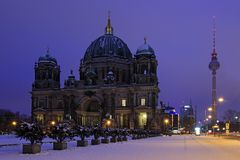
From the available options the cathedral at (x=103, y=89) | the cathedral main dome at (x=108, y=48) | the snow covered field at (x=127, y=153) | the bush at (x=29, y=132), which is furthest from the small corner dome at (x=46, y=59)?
the bush at (x=29, y=132)

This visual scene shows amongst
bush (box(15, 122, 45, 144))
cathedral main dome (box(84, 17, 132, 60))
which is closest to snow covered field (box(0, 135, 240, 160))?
bush (box(15, 122, 45, 144))

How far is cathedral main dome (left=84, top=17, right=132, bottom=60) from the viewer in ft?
552

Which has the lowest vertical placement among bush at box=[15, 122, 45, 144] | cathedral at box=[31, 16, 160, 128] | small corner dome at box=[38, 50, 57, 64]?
bush at box=[15, 122, 45, 144]

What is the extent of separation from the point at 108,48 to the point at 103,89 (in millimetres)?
19901

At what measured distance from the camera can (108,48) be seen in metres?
169

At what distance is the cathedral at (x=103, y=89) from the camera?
15112 cm

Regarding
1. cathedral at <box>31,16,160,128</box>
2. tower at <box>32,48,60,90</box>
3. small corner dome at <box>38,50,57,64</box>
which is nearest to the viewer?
cathedral at <box>31,16,160,128</box>

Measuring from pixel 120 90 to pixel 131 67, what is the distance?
15.9m

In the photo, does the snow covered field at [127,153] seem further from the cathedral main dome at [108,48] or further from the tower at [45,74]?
the cathedral main dome at [108,48]

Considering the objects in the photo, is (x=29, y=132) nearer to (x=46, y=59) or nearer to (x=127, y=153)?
(x=127, y=153)

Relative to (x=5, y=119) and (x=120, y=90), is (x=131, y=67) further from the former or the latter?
(x=5, y=119)

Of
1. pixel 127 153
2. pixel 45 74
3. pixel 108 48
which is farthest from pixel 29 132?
pixel 108 48

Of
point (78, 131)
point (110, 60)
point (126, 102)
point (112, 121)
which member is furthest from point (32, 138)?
point (110, 60)

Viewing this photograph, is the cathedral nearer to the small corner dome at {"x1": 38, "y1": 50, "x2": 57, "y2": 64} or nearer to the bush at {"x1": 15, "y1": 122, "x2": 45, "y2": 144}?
the small corner dome at {"x1": 38, "y1": 50, "x2": 57, "y2": 64}
